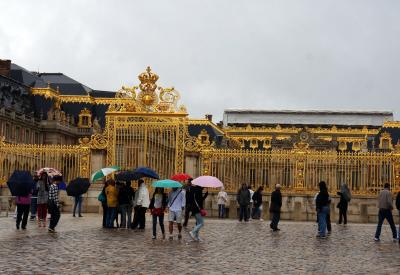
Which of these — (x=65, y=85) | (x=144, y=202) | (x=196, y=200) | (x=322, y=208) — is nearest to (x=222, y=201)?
(x=144, y=202)

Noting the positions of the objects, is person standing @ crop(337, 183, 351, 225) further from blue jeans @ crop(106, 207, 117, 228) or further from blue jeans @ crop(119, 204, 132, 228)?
blue jeans @ crop(106, 207, 117, 228)

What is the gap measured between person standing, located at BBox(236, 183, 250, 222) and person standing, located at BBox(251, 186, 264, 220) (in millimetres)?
809

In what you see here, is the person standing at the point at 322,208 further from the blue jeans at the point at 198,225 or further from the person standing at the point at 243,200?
the person standing at the point at 243,200

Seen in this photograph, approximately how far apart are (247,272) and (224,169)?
51.8ft

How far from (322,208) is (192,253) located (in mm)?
6045

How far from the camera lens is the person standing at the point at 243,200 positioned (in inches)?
971

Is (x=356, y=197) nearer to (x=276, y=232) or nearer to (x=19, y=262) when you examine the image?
(x=276, y=232)

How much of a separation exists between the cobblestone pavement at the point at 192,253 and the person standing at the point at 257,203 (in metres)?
6.48

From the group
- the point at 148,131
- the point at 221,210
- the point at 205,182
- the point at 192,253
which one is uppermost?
the point at 148,131

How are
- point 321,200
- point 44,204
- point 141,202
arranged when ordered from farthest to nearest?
point 44,204, point 141,202, point 321,200

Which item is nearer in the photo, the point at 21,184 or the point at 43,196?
the point at 21,184

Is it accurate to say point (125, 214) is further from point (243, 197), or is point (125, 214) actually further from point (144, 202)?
point (243, 197)

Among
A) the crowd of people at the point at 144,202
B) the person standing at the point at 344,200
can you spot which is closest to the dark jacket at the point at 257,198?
the person standing at the point at 344,200

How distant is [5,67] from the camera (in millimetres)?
66812
